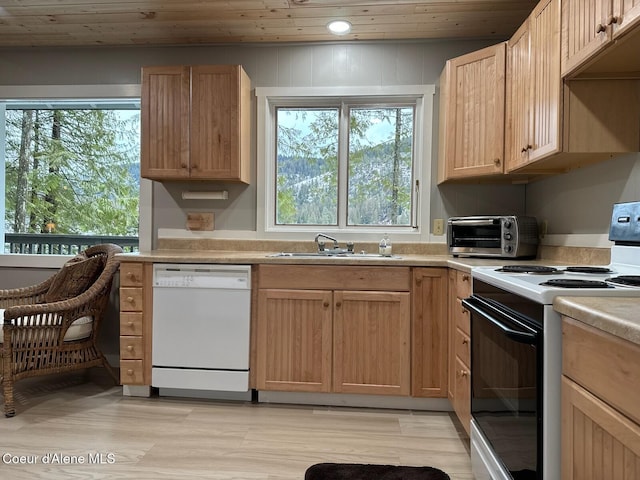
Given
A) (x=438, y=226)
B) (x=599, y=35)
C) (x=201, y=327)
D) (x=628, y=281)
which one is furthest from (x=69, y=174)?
(x=628, y=281)

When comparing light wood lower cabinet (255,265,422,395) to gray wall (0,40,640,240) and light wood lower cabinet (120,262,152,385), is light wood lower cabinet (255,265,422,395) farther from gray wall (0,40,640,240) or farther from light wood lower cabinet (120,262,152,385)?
gray wall (0,40,640,240)

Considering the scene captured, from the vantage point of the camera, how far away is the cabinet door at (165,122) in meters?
2.87

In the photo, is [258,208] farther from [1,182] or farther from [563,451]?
[563,451]

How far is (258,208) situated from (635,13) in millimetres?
2390

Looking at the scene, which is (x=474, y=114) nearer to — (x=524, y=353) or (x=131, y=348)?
(x=524, y=353)

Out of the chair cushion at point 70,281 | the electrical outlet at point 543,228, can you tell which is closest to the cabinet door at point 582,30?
the electrical outlet at point 543,228

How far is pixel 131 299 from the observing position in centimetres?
263

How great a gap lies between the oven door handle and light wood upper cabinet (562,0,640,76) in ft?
3.35

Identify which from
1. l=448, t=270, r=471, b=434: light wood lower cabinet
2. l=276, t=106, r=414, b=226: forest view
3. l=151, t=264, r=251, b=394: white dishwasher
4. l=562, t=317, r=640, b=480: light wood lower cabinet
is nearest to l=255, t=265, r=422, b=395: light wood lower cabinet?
l=151, t=264, r=251, b=394: white dishwasher

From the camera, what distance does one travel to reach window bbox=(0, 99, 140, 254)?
136 inches

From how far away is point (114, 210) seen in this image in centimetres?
347

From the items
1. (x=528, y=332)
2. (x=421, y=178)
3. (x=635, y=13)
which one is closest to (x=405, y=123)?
(x=421, y=178)

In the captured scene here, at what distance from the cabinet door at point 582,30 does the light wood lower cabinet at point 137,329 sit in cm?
246

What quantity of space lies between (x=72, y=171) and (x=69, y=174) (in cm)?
4
